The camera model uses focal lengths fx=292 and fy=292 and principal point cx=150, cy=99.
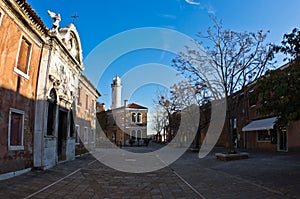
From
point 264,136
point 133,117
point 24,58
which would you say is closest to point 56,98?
point 24,58

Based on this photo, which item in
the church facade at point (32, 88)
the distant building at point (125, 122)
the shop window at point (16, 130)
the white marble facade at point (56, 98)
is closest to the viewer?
the church facade at point (32, 88)

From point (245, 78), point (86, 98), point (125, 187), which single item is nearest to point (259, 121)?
point (245, 78)

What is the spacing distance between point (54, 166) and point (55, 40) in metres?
6.07

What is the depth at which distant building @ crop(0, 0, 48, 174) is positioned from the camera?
9.59 meters

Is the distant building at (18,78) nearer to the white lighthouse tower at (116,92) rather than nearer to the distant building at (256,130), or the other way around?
the distant building at (256,130)

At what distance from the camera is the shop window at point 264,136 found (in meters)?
27.3

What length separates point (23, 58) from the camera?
37.7ft

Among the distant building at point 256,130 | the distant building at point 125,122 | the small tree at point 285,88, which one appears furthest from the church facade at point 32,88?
the distant building at point 125,122

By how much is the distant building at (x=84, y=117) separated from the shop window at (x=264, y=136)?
54.0ft

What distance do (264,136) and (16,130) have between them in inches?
936

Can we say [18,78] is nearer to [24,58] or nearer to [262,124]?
[24,58]

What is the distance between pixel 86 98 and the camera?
81.5 feet

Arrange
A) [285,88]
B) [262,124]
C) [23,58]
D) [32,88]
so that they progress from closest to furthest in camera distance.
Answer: [285,88] → [23,58] → [32,88] → [262,124]

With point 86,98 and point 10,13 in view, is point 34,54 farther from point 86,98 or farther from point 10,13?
point 86,98
